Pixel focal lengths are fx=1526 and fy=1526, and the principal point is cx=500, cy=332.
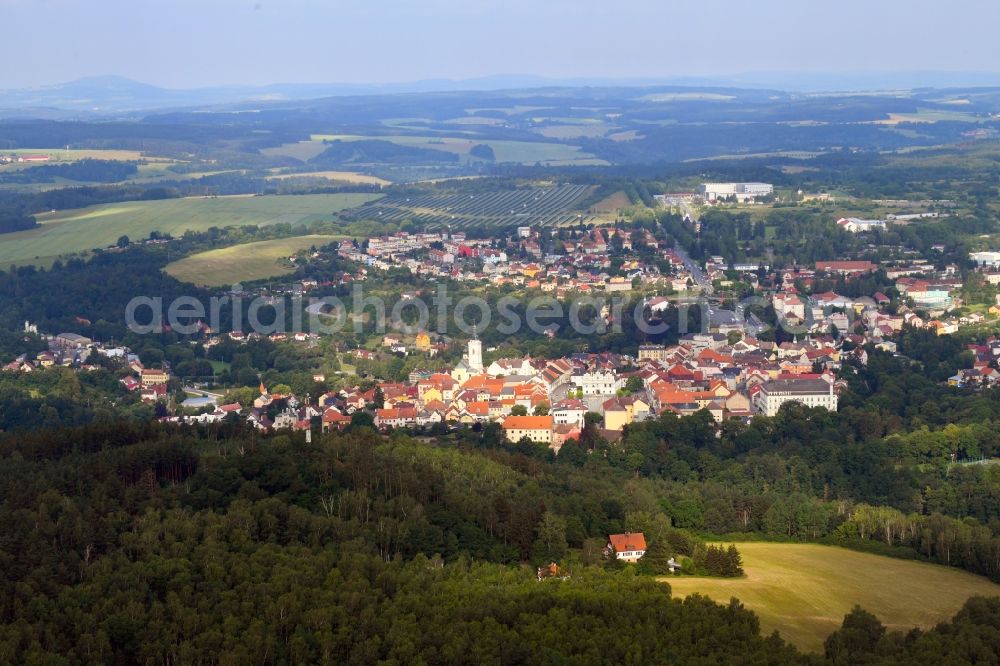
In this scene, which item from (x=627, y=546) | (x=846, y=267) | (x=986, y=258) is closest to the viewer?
(x=627, y=546)

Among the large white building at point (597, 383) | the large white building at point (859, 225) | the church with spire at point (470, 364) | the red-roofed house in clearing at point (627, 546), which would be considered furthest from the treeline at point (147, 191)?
the red-roofed house in clearing at point (627, 546)

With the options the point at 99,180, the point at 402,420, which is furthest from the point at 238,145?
the point at 402,420

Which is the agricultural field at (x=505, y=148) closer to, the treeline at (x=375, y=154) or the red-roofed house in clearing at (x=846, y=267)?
the treeline at (x=375, y=154)

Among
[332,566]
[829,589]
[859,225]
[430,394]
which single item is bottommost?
[430,394]

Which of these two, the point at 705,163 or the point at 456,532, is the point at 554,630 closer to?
the point at 456,532

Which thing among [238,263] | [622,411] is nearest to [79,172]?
[238,263]

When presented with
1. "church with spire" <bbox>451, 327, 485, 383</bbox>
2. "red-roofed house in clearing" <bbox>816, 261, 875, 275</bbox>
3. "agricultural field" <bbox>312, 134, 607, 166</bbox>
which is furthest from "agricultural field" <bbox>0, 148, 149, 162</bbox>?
"church with spire" <bbox>451, 327, 485, 383</bbox>

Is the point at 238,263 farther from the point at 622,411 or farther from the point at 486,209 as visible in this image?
the point at 622,411
